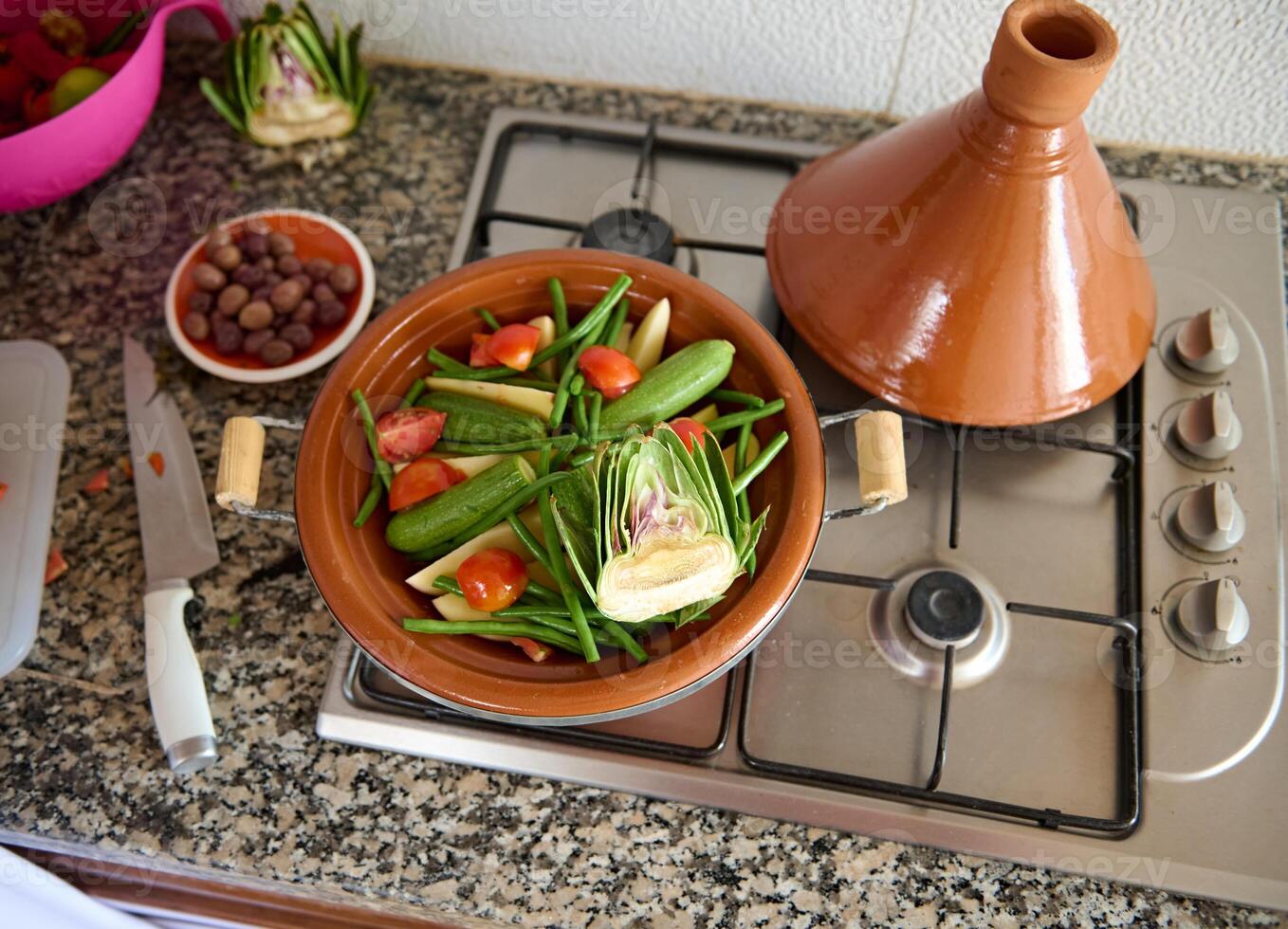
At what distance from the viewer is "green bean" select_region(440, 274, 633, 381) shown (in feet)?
2.93

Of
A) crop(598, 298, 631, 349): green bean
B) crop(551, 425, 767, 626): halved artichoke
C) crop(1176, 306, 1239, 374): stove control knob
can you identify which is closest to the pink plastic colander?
crop(598, 298, 631, 349): green bean

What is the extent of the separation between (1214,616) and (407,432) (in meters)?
0.70

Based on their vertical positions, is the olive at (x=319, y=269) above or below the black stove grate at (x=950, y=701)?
above

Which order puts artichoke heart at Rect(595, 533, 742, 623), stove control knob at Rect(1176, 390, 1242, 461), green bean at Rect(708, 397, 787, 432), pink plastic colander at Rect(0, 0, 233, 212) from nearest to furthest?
1. artichoke heart at Rect(595, 533, 742, 623)
2. green bean at Rect(708, 397, 787, 432)
3. stove control knob at Rect(1176, 390, 1242, 461)
4. pink plastic colander at Rect(0, 0, 233, 212)

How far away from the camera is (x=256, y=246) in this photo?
1064mm

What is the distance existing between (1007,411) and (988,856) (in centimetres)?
37

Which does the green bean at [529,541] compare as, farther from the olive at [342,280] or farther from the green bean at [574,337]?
the olive at [342,280]

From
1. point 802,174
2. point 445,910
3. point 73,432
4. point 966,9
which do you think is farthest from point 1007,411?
point 73,432

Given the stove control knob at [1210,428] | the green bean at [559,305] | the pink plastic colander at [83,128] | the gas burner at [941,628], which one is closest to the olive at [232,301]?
the pink plastic colander at [83,128]

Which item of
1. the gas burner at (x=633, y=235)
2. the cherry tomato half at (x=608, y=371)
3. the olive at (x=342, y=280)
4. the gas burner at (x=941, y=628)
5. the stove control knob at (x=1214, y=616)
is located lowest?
the gas burner at (x=941, y=628)

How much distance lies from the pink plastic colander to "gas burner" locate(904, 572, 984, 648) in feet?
3.11

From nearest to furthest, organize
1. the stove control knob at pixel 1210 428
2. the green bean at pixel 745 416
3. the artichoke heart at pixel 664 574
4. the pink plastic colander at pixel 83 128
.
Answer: the artichoke heart at pixel 664 574 → the green bean at pixel 745 416 → the stove control knob at pixel 1210 428 → the pink plastic colander at pixel 83 128

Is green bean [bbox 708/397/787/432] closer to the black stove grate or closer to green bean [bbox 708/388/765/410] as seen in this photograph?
green bean [bbox 708/388/765/410]

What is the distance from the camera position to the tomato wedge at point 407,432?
0.85m
